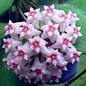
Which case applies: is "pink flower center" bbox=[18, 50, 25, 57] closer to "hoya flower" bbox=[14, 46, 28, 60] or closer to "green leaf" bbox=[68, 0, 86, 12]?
"hoya flower" bbox=[14, 46, 28, 60]

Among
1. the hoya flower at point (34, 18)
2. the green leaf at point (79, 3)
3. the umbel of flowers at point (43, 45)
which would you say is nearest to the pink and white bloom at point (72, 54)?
the umbel of flowers at point (43, 45)

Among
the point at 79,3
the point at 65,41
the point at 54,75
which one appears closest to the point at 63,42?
the point at 65,41

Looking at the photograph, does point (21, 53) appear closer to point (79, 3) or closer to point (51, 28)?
point (51, 28)

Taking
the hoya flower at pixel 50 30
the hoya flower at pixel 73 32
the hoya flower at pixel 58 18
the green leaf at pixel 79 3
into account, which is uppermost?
the hoya flower at pixel 58 18

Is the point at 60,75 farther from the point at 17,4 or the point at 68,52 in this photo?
the point at 17,4

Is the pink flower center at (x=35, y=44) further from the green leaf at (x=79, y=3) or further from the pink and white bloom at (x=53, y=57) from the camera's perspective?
the green leaf at (x=79, y=3)

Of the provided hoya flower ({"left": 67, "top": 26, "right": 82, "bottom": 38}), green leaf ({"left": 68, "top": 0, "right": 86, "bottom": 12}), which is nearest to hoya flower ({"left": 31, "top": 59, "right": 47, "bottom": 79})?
hoya flower ({"left": 67, "top": 26, "right": 82, "bottom": 38})

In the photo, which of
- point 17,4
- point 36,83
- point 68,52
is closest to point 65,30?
point 68,52
